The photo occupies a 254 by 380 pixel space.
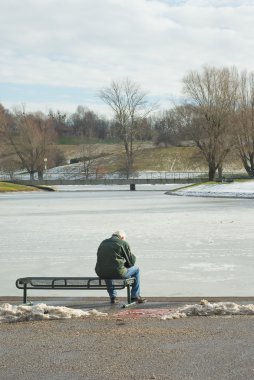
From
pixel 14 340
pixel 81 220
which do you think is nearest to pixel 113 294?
pixel 14 340

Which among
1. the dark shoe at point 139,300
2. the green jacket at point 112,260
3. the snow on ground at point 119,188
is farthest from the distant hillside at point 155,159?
the dark shoe at point 139,300

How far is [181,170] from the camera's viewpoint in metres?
86.4

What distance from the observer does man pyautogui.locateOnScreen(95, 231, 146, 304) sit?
8375 millimetres

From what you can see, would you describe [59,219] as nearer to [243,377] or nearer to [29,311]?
[29,311]

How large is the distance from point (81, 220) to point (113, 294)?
550 inches

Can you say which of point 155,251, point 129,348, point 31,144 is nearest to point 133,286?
point 129,348

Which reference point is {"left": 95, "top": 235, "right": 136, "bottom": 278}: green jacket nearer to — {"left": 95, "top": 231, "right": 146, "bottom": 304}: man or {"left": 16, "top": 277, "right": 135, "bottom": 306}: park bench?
{"left": 95, "top": 231, "right": 146, "bottom": 304}: man

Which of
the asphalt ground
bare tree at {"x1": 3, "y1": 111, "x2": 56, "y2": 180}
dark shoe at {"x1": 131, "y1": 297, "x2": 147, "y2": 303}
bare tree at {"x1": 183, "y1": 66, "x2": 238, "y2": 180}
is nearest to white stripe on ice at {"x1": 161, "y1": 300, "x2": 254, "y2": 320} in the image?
the asphalt ground

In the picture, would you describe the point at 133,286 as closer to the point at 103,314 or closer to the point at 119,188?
the point at 103,314

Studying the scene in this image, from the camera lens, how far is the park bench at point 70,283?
27.1 feet

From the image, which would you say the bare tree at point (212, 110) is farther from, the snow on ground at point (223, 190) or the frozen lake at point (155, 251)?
the frozen lake at point (155, 251)

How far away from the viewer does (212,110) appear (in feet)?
195

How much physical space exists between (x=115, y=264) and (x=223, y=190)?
3914 cm

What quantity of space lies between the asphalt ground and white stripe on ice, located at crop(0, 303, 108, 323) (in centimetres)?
14
